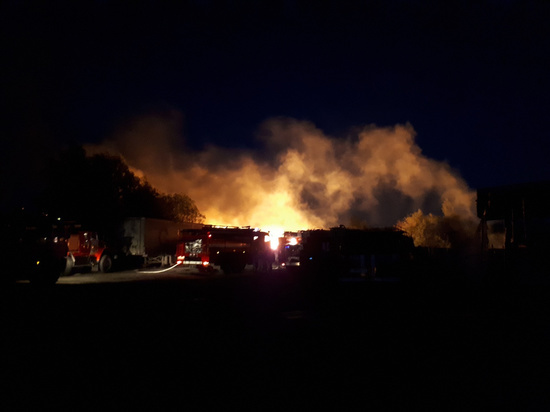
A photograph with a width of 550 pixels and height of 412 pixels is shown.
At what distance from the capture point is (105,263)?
2444 cm

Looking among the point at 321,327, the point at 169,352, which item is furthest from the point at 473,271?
the point at 169,352

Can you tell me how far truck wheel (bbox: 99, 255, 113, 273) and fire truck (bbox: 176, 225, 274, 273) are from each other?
4096 millimetres

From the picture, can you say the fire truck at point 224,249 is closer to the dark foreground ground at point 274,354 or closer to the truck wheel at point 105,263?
the truck wheel at point 105,263

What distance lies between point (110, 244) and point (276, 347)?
23037mm

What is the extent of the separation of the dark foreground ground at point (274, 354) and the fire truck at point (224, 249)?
9.78 m

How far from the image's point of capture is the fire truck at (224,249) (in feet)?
73.9

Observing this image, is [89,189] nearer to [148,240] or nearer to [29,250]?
[148,240]

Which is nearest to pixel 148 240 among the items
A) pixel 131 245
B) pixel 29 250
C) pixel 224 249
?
pixel 131 245

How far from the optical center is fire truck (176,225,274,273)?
22.5 metres

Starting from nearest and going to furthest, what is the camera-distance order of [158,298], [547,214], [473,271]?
[158,298] → [547,214] → [473,271]

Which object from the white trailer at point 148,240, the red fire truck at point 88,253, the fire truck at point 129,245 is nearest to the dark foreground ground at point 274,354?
the red fire truck at point 88,253

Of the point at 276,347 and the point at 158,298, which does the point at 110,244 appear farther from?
the point at 276,347

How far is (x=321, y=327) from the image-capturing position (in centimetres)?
875

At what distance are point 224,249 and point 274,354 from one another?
16.6 m
